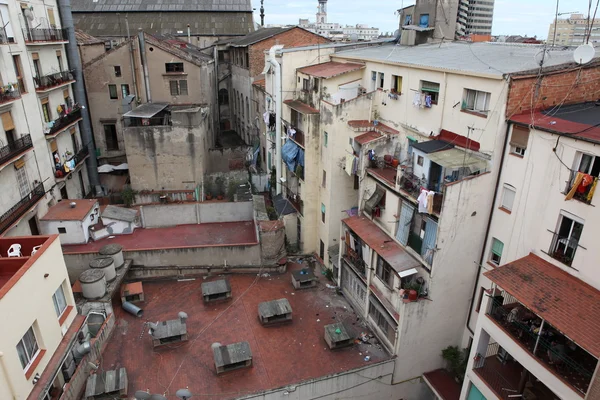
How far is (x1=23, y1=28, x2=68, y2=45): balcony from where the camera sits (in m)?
27.8

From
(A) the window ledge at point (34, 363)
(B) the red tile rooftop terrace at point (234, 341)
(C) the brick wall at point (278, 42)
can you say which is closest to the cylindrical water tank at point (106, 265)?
(B) the red tile rooftop terrace at point (234, 341)

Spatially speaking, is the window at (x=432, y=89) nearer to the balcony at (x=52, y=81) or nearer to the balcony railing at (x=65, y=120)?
the balcony at (x=52, y=81)

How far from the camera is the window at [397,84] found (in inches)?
882

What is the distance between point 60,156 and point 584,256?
112 feet

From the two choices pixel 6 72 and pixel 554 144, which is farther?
pixel 6 72

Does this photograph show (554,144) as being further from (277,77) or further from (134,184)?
(134,184)

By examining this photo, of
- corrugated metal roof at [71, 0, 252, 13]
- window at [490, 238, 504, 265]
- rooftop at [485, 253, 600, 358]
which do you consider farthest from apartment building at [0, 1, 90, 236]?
corrugated metal roof at [71, 0, 252, 13]

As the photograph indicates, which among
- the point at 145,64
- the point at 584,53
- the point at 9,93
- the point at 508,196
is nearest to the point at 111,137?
the point at 145,64

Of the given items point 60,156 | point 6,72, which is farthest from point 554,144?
point 60,156

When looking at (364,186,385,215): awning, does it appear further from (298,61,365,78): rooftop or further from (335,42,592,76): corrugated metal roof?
(298,61,365,78): rooftop

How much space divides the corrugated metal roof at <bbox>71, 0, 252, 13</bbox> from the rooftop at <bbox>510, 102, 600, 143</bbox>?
55601 mm

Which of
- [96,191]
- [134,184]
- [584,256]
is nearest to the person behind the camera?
[584,256]

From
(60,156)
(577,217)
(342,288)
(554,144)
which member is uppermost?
(554,144)

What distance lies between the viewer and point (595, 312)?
42.6ft
